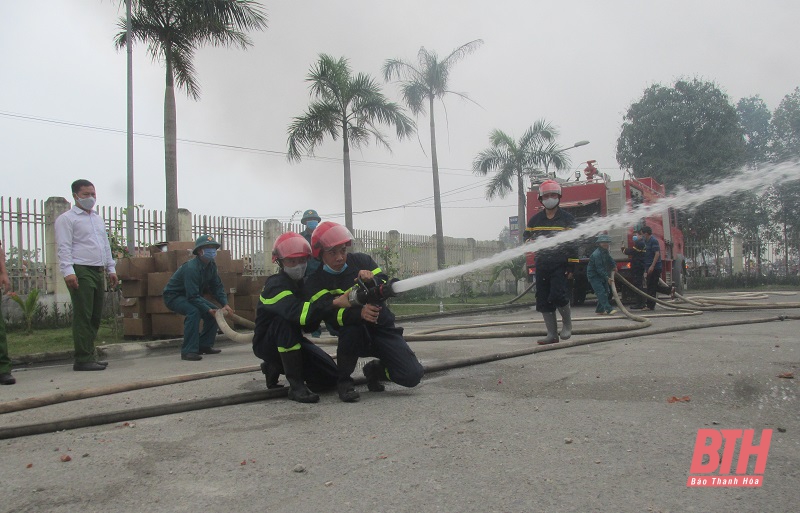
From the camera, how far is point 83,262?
266 inches

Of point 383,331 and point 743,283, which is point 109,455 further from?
point 743,283

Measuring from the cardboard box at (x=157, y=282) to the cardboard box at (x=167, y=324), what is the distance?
1.17 feet

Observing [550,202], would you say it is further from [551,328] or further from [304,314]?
[304,314]

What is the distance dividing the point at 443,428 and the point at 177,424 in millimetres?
1689

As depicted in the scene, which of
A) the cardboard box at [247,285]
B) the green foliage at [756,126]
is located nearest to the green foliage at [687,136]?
the green foliage at [756,126]

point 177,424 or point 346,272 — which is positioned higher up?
point 346,272

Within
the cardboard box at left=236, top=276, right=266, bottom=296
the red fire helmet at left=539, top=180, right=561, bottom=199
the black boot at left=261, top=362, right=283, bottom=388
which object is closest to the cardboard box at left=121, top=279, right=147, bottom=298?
the cardboard box at left=236, top=276, right=266, bottom=296

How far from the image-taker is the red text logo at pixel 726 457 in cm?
277

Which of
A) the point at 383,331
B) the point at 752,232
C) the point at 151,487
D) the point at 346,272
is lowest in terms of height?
the point at 151,487

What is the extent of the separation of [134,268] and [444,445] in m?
7.74

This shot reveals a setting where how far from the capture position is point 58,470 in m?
3.21

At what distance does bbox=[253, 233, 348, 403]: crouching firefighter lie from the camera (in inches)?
184

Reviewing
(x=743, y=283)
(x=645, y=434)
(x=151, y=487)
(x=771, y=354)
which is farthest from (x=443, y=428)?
(x=743, y=283)

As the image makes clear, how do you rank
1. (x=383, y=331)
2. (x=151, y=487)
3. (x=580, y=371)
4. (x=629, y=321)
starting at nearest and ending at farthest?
1. (x=151, y=487)
2. (x=383, y=331)
3. (x=580, y=371)
4. (x=629, y=321)
